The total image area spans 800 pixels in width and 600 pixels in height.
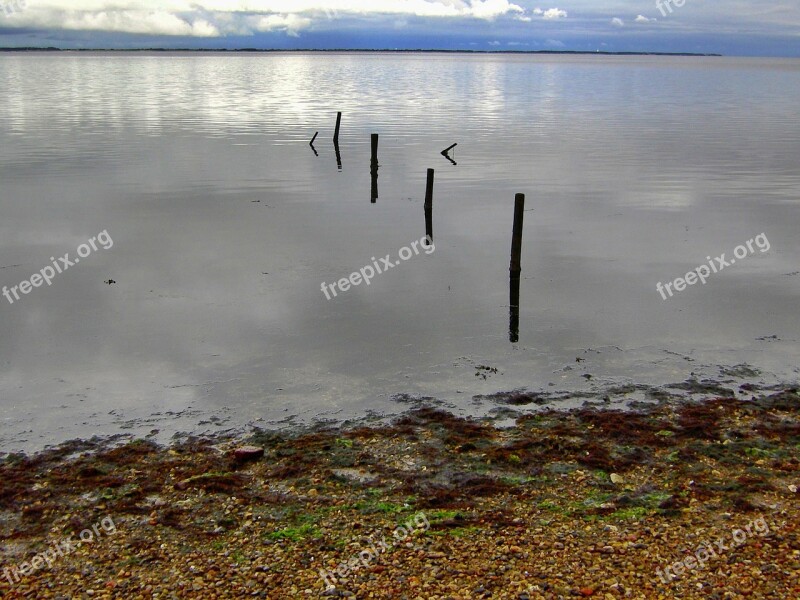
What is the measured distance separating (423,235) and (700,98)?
8874 cm

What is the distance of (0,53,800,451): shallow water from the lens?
14484 millimetres

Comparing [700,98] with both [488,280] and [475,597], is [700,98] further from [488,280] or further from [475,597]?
[475,597]

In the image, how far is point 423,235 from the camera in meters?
27.5

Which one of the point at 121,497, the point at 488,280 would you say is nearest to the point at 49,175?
the point at 488,280
